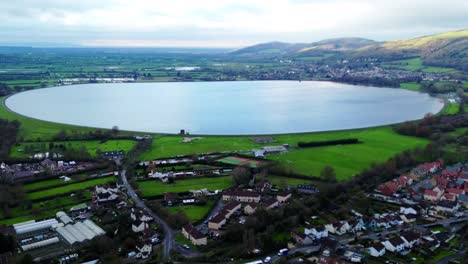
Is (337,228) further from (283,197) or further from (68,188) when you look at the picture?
(68,188)

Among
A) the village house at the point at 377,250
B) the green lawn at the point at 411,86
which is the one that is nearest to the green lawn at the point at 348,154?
the village house at the point at 377,250

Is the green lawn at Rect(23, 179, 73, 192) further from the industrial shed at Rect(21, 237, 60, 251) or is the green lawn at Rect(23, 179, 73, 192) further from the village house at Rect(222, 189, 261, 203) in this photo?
the village house at Rect(222, 189, 261, 203)

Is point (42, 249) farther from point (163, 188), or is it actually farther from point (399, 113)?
point (399, 113)

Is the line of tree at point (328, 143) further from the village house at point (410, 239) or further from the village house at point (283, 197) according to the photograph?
the village house at point (410, 239)

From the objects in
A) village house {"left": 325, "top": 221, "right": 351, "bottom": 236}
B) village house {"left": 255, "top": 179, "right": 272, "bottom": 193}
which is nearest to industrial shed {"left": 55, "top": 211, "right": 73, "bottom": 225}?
village house {"left": 255, "top": 179, "right": 272, "bottom": 193}

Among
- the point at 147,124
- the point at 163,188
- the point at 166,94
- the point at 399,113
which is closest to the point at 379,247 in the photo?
the point at 163,188
